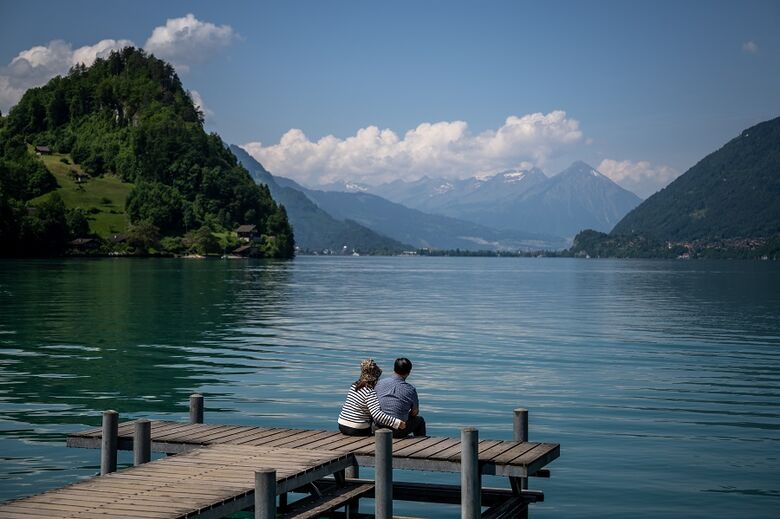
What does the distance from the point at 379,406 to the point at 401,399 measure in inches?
19.0

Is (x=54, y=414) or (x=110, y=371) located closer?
(x=54, y=414)

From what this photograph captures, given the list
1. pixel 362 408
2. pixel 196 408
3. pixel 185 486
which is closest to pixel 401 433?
pixel 362 408

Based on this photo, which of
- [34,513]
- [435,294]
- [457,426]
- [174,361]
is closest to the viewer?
[34,513]

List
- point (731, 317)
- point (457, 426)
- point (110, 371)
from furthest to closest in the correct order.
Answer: point (731, 317), point (110, 371), point (457, 426)

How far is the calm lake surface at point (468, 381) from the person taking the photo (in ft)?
82.8

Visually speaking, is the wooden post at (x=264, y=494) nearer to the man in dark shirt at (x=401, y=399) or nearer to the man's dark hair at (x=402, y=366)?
the man in dark shirt at (x=401, y=399)

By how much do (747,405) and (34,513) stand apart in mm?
28355

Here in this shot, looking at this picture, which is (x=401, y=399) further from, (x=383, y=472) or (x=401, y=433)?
(x=383, y=472)

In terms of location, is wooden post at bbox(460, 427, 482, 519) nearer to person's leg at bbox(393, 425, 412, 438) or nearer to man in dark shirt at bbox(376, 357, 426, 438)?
person's leg at bbox(393, 425, 412, 438)

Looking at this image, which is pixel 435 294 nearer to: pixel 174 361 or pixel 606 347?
pixel 606 347

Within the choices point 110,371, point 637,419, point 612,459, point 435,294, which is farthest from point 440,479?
point 435,294

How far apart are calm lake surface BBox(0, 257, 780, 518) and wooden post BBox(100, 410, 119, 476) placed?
3933mm

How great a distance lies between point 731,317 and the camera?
80875mm

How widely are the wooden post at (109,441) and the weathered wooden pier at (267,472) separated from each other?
0.8 inches
